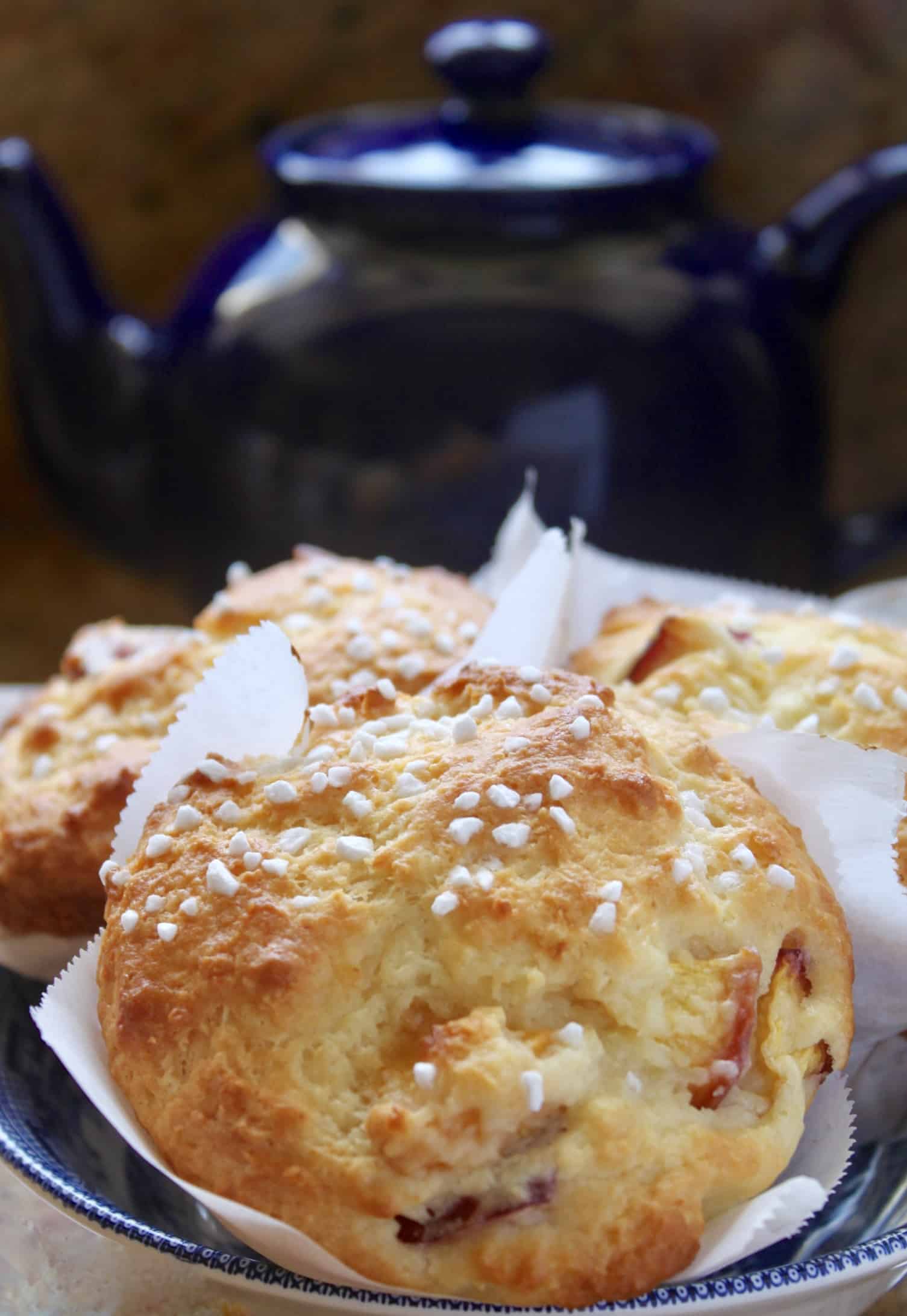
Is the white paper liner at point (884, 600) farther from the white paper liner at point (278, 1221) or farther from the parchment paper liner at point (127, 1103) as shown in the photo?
the white paper liner at point (278, 1221)

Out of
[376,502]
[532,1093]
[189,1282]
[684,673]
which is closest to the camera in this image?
[532,1093]

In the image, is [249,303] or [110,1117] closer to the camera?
[110,1117]

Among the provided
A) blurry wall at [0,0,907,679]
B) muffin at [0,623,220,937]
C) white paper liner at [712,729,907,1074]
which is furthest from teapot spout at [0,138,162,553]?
white paper liner at [712,729,907,1074]

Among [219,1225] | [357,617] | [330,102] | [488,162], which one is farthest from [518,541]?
[330,102]

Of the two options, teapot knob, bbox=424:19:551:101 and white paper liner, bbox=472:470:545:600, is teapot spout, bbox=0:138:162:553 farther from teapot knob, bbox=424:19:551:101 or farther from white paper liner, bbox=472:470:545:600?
white paper liner, bbox=472:470:545:600

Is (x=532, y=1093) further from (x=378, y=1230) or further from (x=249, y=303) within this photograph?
(x=249, y=303)

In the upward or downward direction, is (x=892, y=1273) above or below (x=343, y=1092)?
below

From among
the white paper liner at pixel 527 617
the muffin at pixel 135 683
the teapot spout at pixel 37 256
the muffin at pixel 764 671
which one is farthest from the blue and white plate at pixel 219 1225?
the teapot spout at pixel 37 256

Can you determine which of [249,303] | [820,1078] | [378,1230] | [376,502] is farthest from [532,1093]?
[249,303]
